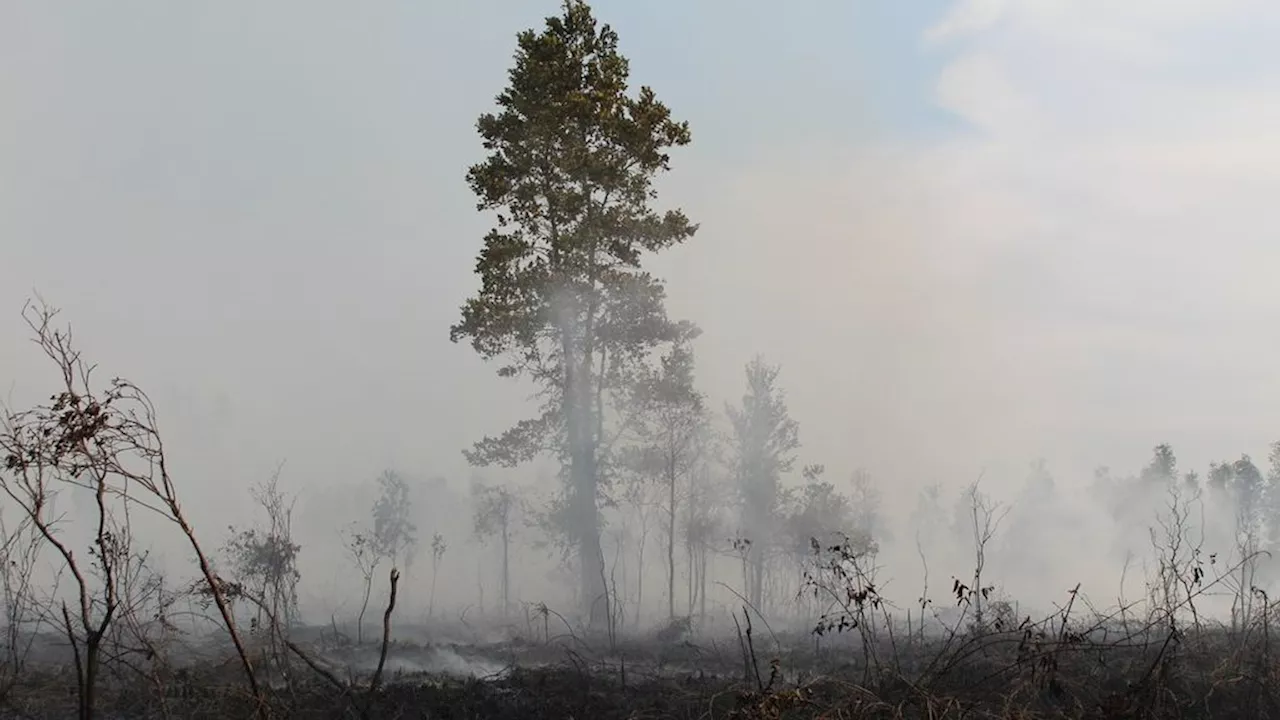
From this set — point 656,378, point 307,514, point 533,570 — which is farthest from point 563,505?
point 307,514

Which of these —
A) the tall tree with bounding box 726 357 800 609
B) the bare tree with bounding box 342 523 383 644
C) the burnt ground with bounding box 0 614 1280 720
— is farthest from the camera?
the tall tree with bounding box 726 357 800 609

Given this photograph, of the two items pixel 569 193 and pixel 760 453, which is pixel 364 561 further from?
pixel 569 193

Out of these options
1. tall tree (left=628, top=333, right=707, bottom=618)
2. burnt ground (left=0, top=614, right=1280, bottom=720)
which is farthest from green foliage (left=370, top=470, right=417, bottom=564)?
burnt ground (left=0, top=614, right=1280, bottom=720)

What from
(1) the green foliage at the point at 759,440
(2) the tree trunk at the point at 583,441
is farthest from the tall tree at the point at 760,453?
(2) the tree trunk at the point at 583,441

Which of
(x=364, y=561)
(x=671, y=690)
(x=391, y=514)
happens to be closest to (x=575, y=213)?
(x=671, y=690)

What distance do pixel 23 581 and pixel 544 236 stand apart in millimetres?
13708

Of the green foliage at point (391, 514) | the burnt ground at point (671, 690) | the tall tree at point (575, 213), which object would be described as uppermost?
the tall tree at point (575, 213)

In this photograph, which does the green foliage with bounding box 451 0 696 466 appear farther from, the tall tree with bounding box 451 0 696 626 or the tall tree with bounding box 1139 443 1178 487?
the tall tree with bounding box 1139 443 1178 487

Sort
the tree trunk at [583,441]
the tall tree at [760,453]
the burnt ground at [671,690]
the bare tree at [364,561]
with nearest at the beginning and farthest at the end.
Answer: the burnt ground at [671,690], the bare tree at [364,561], the tree trunk at [583,441], the tall tree at [760,453]

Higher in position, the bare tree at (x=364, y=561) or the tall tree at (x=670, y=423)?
the tall tree at (x=670, y=423)

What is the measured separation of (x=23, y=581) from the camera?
12.2 metres

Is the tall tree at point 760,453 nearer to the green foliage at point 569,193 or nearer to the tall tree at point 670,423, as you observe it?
the tall tree at point 670,423

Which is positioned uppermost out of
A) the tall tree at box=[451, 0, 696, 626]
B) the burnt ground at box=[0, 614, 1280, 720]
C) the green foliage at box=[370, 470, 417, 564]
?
the tall tree at box=[451, 0, 696, 626]

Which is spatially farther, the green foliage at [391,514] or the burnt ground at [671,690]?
the green foliage at [391,514]
